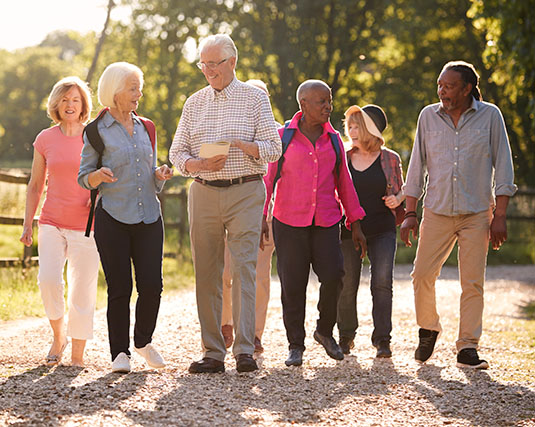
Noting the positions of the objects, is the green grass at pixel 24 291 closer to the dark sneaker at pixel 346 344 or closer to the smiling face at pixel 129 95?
the dark sneaker at pixel 346 344

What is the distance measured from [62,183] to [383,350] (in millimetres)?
2803

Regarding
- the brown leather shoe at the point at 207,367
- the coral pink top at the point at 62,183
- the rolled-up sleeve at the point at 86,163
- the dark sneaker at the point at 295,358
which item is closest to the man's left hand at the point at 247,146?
the rolled-up sleeve at the point at 86,163

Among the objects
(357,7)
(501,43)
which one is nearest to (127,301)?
(501,43)

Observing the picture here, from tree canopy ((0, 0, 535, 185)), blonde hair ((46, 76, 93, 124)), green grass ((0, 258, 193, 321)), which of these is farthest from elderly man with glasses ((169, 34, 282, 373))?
tree canopy ((0, 0, 535, 185))

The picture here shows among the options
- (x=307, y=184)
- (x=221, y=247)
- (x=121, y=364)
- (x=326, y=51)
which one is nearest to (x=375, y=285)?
(x=307, y=184)

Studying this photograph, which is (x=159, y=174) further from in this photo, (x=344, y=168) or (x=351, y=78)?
(x=351, y=78)

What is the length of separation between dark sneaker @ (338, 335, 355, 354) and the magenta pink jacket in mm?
1271

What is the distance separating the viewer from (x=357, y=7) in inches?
1057

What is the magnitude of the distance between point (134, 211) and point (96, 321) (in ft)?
11.2

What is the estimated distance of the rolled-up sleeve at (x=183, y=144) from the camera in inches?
241

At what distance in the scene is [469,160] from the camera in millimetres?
6707

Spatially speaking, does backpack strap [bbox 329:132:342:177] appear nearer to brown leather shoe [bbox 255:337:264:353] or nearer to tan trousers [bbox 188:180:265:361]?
tan trousers [bbox 188:180:265:361]

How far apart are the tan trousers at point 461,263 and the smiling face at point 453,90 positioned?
834mm

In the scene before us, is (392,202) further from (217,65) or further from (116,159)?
(116,159)
